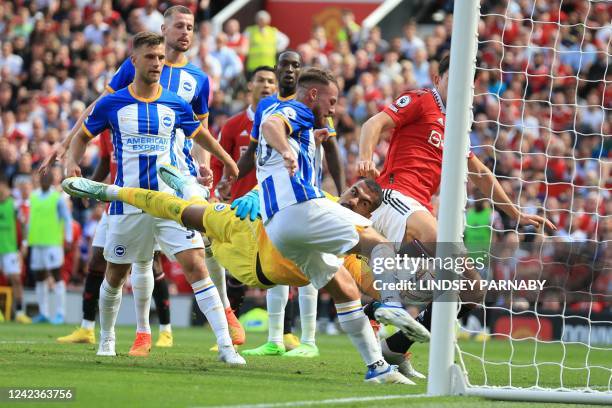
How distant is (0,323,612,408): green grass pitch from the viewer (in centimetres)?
670

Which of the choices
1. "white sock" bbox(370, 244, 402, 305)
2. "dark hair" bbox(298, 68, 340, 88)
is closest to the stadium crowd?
"white sock" bbox(370, 244, 402, 305)

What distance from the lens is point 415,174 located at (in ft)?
30.7

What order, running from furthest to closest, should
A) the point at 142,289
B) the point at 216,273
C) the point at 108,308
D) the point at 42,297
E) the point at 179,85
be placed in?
the point at 42,297
the point at 216,273
the point at 179,85
the point at 142,289
the point at 108,308

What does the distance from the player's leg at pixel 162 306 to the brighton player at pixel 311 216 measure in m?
3.79

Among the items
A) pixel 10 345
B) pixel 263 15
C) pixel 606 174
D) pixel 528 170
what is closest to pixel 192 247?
pixel 10 345

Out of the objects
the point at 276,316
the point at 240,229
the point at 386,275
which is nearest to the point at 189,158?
the point at 276,316

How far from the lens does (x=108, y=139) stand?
1145 centimetres

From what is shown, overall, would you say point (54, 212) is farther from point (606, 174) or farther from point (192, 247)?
point (192, 247)

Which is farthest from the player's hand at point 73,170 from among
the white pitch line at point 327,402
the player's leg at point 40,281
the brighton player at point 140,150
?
the player's leg at point 40,281

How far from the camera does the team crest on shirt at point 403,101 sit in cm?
915

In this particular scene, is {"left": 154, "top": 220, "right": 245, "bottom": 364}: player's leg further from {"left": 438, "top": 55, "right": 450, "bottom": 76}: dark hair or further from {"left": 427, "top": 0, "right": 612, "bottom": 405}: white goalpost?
{"left": 438, "top": 55, "right": 450, "bottom": 76}: dark hair

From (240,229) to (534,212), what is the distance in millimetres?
8826

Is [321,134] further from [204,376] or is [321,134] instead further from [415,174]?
[204,376]

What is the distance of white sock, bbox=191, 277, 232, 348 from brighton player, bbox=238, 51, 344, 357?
167 centimetres
